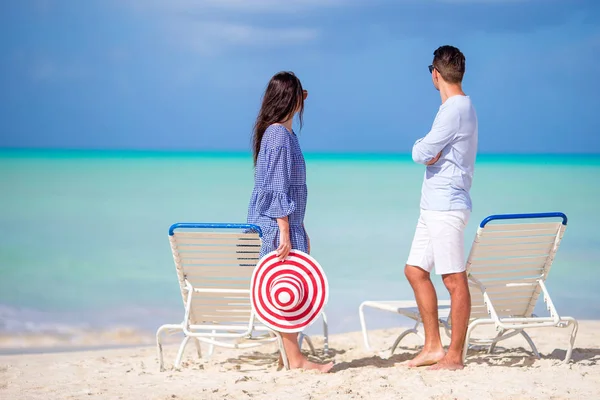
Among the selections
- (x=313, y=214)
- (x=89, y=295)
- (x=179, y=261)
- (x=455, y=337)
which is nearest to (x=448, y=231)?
(x=455, y=337)

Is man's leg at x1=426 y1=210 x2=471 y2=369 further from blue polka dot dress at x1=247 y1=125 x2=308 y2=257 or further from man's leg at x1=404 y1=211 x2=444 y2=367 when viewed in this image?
blue polka dot dress at x1=247 y1=125 x2=308 y2=257

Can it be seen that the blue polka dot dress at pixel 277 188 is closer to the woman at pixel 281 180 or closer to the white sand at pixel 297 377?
the woman at pixel 281 180

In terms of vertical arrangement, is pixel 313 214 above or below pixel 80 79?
below

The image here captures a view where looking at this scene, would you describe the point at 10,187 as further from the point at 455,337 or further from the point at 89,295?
the point at 455,337

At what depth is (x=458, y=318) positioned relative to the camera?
409 centimetres

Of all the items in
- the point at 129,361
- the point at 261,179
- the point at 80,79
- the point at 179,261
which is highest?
the point at 80,79

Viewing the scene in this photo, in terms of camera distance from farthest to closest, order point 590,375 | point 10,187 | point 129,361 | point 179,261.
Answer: point 10,187 → point 129,361 → point 179,261 → point 590,375

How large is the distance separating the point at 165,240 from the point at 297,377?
24.1ft

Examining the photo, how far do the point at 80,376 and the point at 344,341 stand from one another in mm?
1726

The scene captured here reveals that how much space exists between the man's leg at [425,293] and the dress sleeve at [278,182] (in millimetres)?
677

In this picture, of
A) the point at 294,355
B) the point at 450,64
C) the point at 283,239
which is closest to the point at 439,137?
the point at 450,64

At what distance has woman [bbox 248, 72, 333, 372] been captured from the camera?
162 inches

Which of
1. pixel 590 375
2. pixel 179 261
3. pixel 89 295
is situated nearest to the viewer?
pixel 590 375

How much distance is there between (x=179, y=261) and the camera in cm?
434
